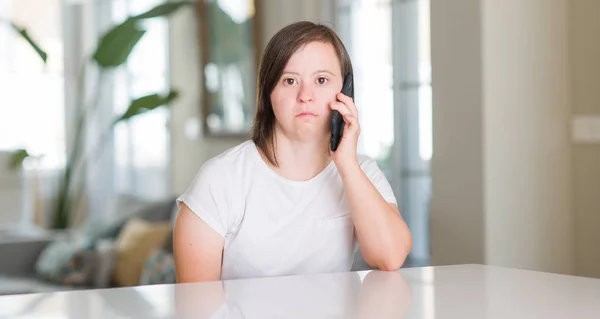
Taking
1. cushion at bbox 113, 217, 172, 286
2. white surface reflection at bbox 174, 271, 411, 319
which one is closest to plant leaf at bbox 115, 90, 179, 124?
cushion at bbox 113, 217, 172, 286

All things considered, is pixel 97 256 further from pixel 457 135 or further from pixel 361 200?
pixel 361 200

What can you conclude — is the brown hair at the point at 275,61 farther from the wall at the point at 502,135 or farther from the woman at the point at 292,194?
the wall at the point at 502,135

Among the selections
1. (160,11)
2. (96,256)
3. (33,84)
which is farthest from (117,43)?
(33,84)

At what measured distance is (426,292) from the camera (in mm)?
1419

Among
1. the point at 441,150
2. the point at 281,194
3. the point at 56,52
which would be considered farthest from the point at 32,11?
the point at 281,194

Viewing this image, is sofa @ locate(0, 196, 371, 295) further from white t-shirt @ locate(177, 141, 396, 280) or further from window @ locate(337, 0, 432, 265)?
white t-shirt @ locate(177, 141, 396, 280)

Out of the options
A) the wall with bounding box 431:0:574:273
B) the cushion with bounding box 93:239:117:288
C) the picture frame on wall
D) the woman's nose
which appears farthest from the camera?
the picture frame on wall

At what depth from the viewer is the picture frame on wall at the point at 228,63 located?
5609mm

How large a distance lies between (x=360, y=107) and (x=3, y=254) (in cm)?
229

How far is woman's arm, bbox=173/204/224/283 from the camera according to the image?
5.87ft

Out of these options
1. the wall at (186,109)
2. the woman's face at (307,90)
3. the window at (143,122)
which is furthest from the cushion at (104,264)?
the woman's face at (307,90)

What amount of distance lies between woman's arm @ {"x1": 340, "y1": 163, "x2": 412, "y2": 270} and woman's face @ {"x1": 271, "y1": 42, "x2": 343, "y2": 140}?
0.12 meters

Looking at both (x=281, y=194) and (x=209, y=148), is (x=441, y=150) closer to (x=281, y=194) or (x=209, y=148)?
(x=281, y=194)

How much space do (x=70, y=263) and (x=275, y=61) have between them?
3467 millimetres
